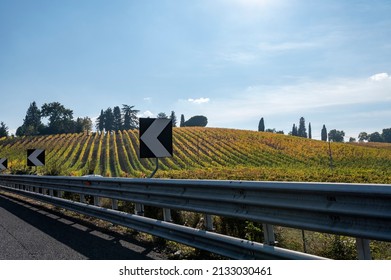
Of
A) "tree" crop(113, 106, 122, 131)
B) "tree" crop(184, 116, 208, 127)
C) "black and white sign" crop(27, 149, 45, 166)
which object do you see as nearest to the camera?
"black and white sign" crop(27, 149, 45, 166)

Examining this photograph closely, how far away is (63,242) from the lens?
5.63 meters

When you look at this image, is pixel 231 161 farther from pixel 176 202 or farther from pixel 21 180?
pixel 176 202

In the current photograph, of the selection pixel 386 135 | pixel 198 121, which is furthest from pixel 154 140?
pixel 386 135

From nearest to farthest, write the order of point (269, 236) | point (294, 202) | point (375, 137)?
point (294, 202)
point (269, 236)
point (375, 137)

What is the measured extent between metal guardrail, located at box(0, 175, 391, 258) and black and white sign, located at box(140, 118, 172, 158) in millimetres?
1387

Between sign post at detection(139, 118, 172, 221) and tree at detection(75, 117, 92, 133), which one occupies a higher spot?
tree at detection(75, 117, 92, 133)

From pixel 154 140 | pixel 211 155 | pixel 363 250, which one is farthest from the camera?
pixel 211 155

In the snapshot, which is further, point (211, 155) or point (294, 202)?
point (211, 155)

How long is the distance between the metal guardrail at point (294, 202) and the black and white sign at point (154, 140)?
1.39m

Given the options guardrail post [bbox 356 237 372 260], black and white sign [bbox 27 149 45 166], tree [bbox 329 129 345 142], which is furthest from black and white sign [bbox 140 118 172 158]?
tree [bbox 329 129 345 142]

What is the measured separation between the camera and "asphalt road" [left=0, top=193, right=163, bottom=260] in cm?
475

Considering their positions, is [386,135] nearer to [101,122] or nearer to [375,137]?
[375,137]

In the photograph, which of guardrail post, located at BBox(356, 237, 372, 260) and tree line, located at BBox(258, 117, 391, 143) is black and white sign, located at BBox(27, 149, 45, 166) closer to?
guardrail post, located at BBox(356, 237, 372, 260)

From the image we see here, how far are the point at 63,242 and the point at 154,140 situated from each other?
2.59 m
